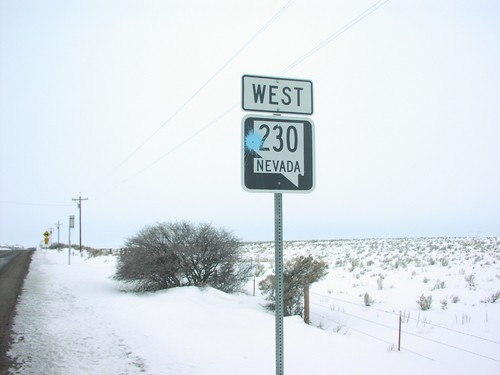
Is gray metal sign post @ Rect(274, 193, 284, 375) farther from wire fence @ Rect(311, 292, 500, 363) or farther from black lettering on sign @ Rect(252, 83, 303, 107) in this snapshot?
wire fence @ Rect(311, 292, 500, 363)

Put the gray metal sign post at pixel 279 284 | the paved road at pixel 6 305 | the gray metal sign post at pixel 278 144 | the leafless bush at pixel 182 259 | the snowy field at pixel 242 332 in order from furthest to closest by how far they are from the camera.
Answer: the leafless bush at pixel 182 259 < the paved road at pixel 6 305 < the snowy field at pixel 242 332 < the gray metal sign post at pixel 278 144 < the gray metal sign post at pixel 279 284

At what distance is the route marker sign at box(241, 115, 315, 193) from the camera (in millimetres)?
3521

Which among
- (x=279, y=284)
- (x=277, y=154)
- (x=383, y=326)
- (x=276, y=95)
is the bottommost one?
(x=383, y=326)

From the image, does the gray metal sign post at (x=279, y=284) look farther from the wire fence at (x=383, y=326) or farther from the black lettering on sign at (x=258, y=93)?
the wire fence at (x=383, y=326)

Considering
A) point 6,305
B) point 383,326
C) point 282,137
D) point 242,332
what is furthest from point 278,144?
point 6,305

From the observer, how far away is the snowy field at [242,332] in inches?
270

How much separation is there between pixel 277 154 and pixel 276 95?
21.1 inches

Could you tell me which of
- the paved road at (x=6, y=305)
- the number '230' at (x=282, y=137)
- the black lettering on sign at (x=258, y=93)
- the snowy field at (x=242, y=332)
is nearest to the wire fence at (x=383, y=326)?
the snowy field at (x=242, y=332)

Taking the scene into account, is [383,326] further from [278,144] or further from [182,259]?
[278,144]

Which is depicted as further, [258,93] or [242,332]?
[242,332]

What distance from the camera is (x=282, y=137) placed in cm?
364

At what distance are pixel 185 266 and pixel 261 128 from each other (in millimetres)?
11332

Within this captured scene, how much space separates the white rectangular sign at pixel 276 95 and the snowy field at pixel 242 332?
4.28 meters

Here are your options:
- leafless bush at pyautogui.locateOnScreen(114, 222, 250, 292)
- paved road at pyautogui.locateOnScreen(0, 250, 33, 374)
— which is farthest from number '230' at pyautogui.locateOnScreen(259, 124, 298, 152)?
leafless bush at pyautogui.locateOnScreen(114, 222, 250, 292)
